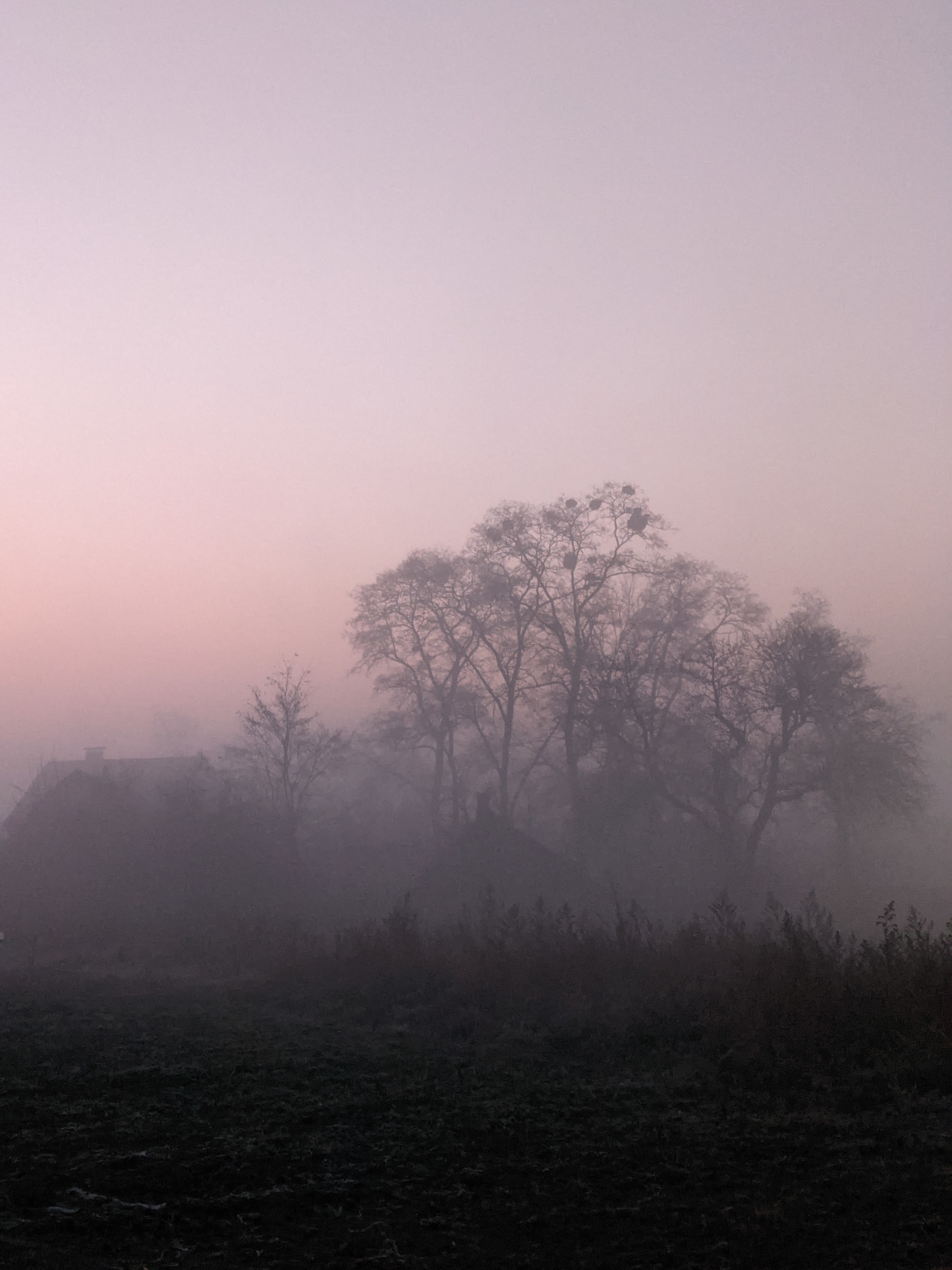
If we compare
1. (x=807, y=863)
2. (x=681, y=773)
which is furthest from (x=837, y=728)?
(x=807, y=863)

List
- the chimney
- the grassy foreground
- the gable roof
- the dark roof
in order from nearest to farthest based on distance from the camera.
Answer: the grassy foreground → the dark roof → the gable roof → the chimney

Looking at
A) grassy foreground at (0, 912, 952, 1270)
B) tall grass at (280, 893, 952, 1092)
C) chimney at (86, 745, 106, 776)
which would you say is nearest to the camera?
grassy foreground at (0, 912, 952, 1270)

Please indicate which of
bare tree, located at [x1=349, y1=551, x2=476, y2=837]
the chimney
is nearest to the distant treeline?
bare tree, located at [x1=349, y1=551, x2=476, y2=837]

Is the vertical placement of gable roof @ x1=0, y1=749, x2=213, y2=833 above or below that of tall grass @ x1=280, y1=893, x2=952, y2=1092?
above

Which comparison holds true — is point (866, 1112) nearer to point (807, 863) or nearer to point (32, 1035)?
point (32, 1035)

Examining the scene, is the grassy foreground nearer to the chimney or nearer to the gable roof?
the gable roof

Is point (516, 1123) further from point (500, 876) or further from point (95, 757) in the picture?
point (95, 757)

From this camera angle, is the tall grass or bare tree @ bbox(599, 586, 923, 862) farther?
bare tree @ bbox(599, 586, 923, 862)

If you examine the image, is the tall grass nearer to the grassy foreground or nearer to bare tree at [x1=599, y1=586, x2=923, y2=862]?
the grassy foreground

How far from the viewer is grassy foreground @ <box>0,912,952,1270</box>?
454 centimetres

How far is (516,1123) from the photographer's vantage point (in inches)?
261

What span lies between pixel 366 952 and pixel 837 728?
24.8 meters

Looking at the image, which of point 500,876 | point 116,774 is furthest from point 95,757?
point 500,876

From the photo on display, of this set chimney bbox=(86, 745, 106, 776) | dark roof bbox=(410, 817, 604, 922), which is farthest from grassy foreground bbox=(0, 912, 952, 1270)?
chimney bbox=(86, 745, 106, 776)
